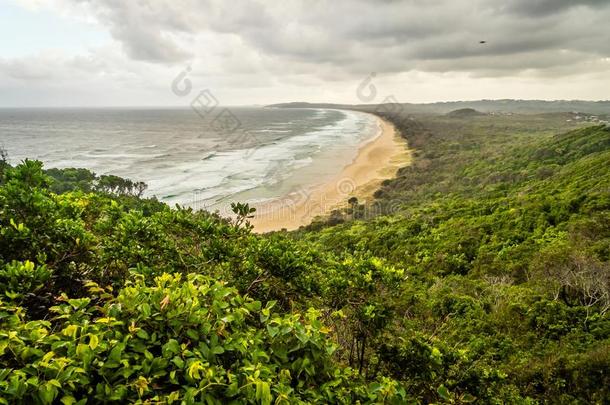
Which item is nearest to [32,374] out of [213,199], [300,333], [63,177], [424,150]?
[300,333]

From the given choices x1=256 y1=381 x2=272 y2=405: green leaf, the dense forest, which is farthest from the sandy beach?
x1=256 y1=381 x2=272 y2=405: green leaf

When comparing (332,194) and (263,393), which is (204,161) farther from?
(263,393)

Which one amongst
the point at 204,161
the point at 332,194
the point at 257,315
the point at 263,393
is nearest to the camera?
the point at 263,393

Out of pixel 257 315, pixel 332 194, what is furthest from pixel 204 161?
pixel 257 315

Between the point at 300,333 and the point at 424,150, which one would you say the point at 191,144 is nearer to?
the point at 424,150

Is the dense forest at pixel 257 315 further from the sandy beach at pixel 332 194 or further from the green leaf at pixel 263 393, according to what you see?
the sandy beach at pixel 332 194

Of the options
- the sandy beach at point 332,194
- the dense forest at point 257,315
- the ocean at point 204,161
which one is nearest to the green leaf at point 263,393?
the dense forest at point 257,315
